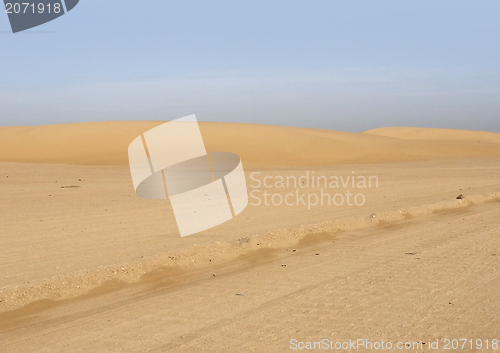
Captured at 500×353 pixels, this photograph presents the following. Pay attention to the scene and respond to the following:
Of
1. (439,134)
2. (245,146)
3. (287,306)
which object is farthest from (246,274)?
(439,134)

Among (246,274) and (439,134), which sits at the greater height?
(246,274)

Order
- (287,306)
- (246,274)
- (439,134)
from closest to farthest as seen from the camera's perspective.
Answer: (287,306) → (246,274) → (439,134)

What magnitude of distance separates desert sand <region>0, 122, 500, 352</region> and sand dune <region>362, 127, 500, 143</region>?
2561 inches

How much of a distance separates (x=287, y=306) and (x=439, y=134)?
290ft

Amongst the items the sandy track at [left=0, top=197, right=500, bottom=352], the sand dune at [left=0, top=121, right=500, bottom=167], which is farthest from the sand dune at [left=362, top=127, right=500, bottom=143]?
the sandy track at [left=0, top=197, right=500, bottom=352]

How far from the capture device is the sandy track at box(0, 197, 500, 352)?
477 cm

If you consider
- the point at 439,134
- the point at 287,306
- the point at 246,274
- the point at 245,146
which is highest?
the point at 287,306

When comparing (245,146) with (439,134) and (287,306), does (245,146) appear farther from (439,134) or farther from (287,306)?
(439,134)

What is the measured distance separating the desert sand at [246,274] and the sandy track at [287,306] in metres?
0.02

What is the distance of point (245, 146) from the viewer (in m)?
45.2

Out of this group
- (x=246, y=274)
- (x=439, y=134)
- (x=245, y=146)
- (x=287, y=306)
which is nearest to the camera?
(x=287, y=306)

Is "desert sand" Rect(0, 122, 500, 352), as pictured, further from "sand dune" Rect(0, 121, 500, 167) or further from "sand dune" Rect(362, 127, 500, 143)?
"sand dune" Rect(362, 127, 500, 143)

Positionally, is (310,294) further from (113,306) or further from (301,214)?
(301,214)

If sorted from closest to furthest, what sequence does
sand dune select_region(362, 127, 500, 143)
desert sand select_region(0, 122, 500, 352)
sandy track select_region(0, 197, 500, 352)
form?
sandy track select_region(0, 197, 500, 352), desert sand select_region(0, 122, 500, 352), sand dune select_region(362, 127, 500, 143)
